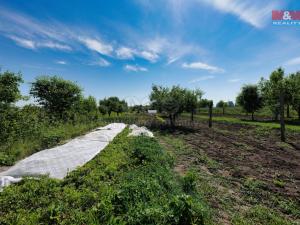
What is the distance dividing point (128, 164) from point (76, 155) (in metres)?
1.89

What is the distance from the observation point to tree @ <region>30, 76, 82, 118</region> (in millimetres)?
13188

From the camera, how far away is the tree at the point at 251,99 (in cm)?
2725

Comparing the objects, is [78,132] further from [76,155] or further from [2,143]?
[76,155]

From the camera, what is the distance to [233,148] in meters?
9.02

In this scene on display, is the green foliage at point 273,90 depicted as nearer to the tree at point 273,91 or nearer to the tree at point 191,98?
the tree at point 273,91

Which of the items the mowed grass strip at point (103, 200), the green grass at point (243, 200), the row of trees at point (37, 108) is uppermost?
the row of trees at point (37, 108)

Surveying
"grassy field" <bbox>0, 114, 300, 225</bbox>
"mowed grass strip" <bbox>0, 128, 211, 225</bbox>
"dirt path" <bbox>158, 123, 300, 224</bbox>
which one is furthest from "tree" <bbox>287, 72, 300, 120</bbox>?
"mowed grass strip" <bbox>0, 128, 211, 225</bbox>

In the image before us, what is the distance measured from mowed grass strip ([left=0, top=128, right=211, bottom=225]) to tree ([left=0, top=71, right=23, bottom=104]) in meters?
4.37

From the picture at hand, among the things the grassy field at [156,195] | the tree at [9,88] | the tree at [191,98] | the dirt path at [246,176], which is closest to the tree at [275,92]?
the tree at [191,98]

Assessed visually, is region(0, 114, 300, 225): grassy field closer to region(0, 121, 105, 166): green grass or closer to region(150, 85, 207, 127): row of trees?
region(0, 121, 105, 166): green grass

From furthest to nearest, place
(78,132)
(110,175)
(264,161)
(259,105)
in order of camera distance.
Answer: (259,105), (78,132), (264,161), (110,175)

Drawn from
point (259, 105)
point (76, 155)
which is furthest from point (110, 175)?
point (259, 105)

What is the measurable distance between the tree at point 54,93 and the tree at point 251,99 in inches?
941

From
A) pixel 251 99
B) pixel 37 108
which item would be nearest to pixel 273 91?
pixel 251 99
